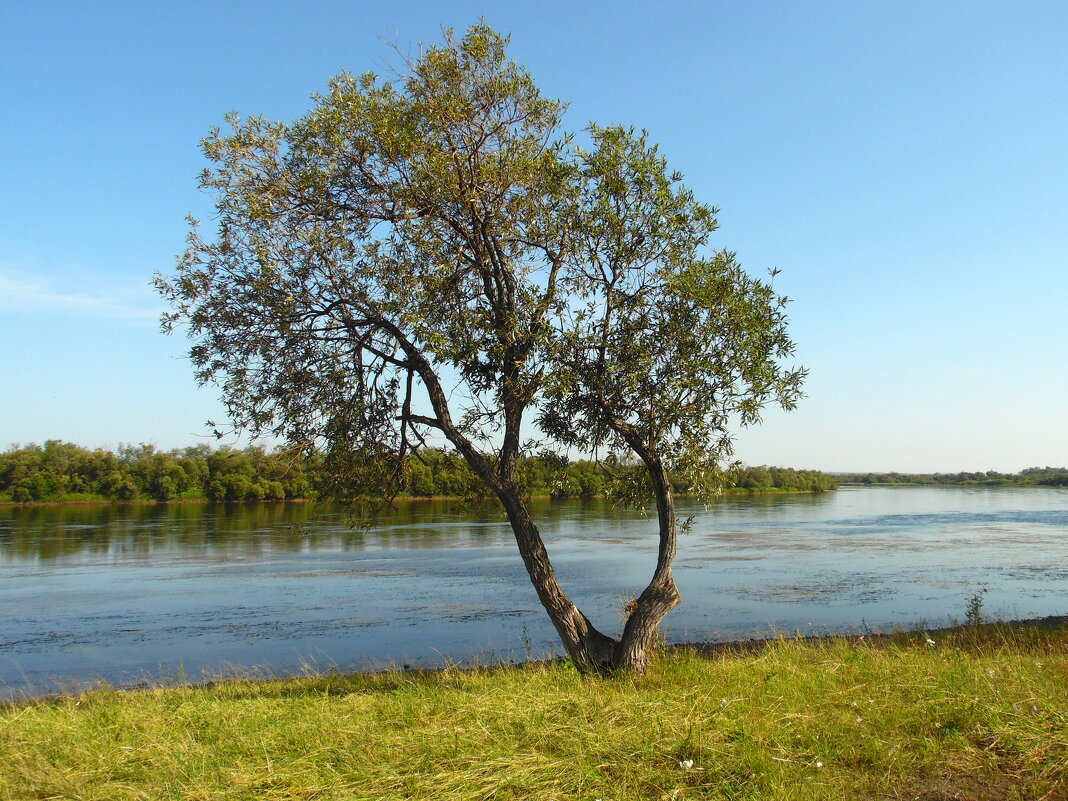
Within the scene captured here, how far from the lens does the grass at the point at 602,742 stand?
4723 millimetres

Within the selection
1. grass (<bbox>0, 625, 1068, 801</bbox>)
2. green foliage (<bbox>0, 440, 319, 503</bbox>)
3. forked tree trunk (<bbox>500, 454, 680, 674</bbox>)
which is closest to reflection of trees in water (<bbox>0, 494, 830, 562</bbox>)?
green foliage (<bbox>0, 440, 319, 503</bbox>)

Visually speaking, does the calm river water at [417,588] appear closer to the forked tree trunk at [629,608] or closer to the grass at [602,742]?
the forked tree trunk at [629,608]

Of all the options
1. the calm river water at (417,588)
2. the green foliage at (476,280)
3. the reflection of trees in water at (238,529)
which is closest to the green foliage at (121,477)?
the reflection of trees in water at (238,529)

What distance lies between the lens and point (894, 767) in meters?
4.96

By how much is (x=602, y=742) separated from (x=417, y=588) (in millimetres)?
18582

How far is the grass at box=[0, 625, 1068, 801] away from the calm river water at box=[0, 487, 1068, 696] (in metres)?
3.90

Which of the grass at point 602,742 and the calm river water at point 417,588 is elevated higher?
the grass at point 602,742

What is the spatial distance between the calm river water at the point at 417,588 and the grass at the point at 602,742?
3.90 meters

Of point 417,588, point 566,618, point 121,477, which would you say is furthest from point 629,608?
point 121,477

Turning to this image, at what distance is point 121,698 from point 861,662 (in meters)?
8.66

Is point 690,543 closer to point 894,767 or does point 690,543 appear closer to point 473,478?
point 473,478

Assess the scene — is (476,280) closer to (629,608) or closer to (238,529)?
(629,608)

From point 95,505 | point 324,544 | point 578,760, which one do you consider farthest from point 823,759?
point 95,505

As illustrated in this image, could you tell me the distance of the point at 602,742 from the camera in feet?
17.6
